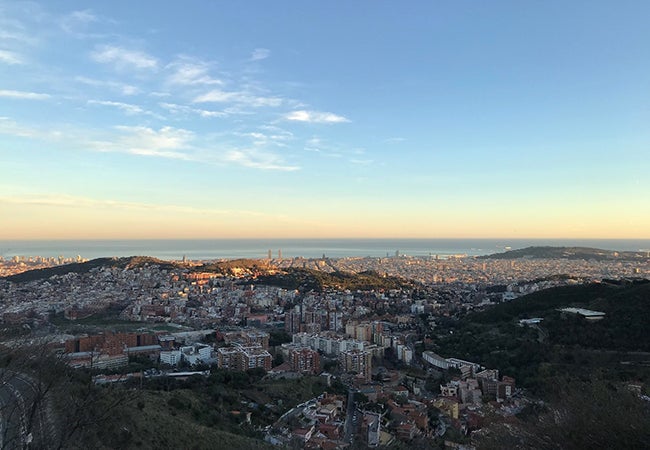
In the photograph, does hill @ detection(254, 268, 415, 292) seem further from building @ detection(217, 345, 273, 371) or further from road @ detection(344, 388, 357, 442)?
road @ detection(344, 388, 357, 442)

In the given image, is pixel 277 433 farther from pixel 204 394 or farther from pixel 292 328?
pixel 292 328

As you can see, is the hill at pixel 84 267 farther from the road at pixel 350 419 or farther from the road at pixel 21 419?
the road at pixel 21 419

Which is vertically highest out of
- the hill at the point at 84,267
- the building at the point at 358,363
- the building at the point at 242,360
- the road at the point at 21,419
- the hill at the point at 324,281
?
the road at the point at 21,419

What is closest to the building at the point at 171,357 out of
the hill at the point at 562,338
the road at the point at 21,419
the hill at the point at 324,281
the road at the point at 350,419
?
the road at the point at 350,419

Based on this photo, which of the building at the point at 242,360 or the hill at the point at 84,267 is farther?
the hill at the point at 84,267

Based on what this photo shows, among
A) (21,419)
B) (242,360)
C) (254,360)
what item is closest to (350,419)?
(254,360)

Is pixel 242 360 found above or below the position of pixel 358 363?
above

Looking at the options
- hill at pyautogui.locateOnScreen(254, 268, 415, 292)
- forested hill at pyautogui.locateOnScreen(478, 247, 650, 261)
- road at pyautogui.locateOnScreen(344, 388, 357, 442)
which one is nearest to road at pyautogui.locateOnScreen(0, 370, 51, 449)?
road at pyautogui.locateOnScreen(344, 388, 357, 442)

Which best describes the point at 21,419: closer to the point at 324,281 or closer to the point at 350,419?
Result: the point at 350,419

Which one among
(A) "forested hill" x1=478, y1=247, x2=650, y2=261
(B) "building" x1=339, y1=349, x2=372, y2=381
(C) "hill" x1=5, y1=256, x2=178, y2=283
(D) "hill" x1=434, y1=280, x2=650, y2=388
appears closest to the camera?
(D) "hill" x1=434, y1=280, x2=650, y2=388
